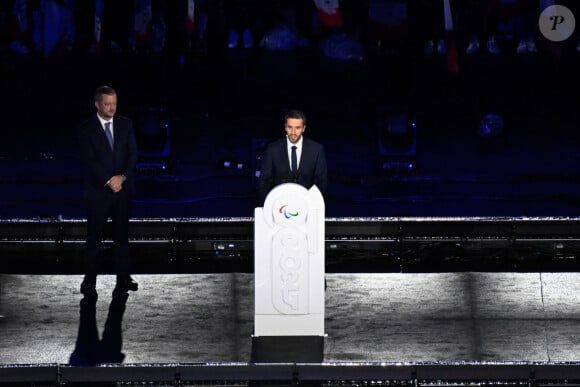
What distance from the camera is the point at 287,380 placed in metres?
7.69

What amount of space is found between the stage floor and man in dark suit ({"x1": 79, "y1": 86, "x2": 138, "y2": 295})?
1.11ft

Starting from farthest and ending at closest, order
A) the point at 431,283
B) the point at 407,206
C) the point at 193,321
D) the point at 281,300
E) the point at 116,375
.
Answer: the point at 407,206
the point at 431,283
the point at 193,321
the point at 281,300
the point at 116,375

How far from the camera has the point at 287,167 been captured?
30.9 feet

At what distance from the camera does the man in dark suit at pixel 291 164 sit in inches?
369

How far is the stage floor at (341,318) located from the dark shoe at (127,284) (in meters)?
0.06

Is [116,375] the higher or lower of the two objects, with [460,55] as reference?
lower

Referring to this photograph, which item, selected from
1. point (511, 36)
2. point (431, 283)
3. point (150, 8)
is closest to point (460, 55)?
point (511, 36)

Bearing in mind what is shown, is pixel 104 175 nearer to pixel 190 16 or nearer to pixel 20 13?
pixel 190 16

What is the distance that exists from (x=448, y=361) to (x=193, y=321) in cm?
194

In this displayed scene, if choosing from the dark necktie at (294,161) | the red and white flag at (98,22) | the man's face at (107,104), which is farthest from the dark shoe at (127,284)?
the red and white flag at (98,22)

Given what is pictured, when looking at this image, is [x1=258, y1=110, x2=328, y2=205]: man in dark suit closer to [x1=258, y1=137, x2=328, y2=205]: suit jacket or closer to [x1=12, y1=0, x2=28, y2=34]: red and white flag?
[x1=258, y1=137, x2=328, y2=205]: suit jacket

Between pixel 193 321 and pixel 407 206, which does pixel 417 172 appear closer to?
pixel 407 206

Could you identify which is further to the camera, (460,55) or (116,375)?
(460,55)

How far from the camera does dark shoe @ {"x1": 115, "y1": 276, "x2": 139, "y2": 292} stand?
32.6 feet
